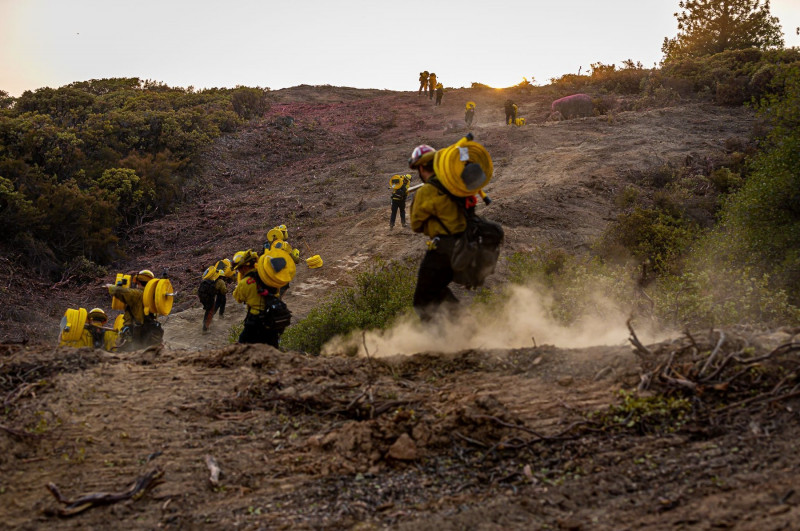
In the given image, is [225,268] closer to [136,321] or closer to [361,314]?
[136,321]

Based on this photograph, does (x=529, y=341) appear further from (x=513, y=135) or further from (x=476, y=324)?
(x=513, y=135)

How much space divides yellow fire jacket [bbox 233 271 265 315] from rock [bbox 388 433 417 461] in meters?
3.86

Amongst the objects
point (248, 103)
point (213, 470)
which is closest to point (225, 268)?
point (213, 470)

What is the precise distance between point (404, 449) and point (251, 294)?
4.08m

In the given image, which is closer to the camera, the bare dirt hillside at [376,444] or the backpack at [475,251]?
the bare dirt hillside at [376,444]

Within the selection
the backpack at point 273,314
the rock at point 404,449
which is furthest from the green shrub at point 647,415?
the backpack at point 273,314

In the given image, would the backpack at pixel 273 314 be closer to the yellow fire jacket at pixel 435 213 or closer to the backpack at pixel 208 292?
the yellow fire jacket at pixel 435 213

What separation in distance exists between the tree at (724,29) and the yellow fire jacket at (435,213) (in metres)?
36.9

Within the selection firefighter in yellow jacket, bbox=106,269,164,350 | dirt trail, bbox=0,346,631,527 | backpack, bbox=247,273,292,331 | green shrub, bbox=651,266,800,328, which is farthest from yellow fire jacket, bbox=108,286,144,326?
green shrub, bbox=651,266,800,328

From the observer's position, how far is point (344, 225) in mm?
20391

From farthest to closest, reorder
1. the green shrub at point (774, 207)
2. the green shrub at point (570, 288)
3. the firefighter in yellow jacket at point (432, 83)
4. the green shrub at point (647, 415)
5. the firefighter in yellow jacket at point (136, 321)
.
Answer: the firefighter in yellow jacket at point (432, 83) → the green shrub at point (774, 207) → the firefighter in yellow jacket at point (136, 321) → the green shrub at point (570, 288) → the green shrub at point (647, 415)

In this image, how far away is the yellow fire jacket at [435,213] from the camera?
586 cm

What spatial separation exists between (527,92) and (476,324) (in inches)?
1366

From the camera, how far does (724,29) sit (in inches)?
1537
